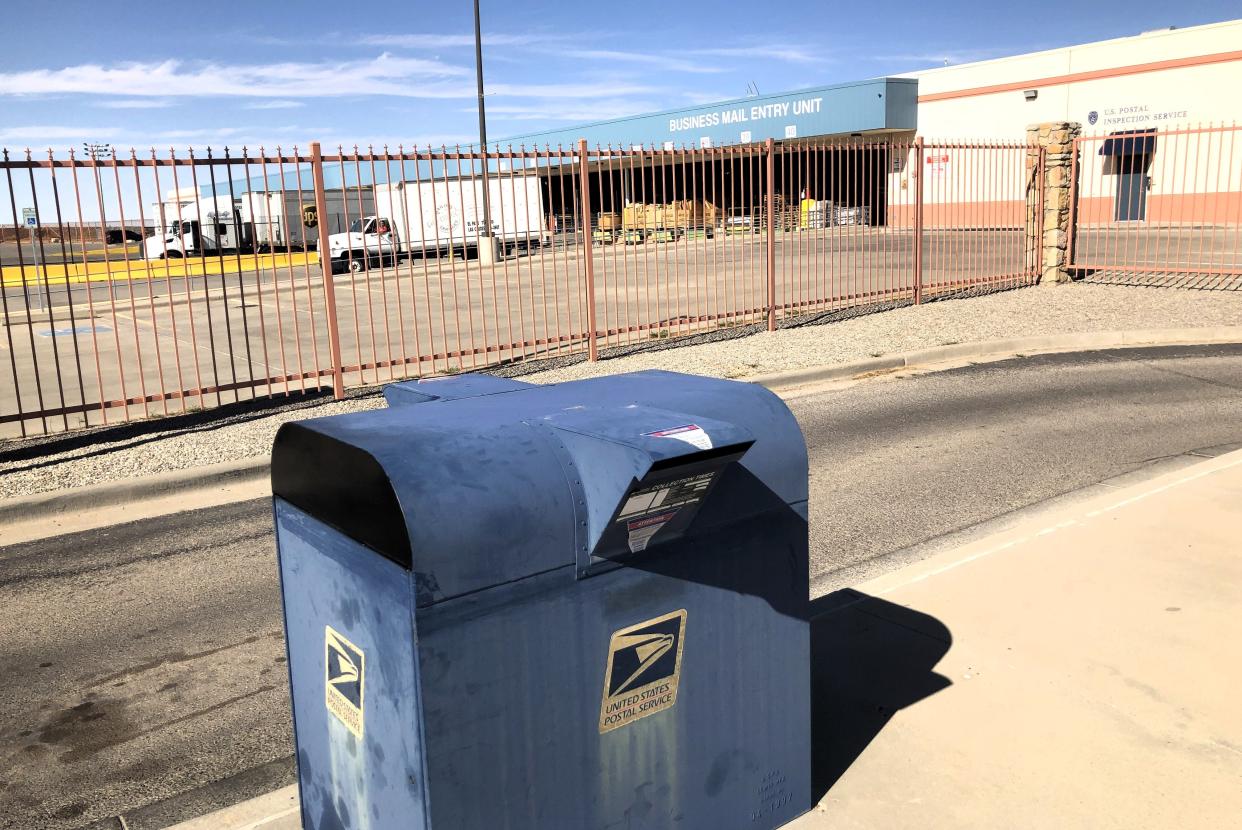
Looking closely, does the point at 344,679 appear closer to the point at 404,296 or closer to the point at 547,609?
the point at 547,609

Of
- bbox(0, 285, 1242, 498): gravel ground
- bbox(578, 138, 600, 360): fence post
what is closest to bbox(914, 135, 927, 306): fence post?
bbox(0, 285, 1242, 498): gravel ground

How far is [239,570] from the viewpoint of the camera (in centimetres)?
620

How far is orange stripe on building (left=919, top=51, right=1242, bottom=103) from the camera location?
31406 mm

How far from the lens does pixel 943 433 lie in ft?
29.5

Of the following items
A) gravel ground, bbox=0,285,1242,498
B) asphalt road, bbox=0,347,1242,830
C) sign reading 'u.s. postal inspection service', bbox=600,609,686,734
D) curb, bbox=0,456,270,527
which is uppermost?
sign reading 'u.s. postal inspection service', bbox=600,609,686,734

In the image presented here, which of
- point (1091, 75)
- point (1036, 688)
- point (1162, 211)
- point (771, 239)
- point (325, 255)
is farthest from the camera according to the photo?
point (1091, 75)

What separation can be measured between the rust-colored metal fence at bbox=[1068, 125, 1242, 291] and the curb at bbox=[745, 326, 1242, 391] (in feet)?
12.6

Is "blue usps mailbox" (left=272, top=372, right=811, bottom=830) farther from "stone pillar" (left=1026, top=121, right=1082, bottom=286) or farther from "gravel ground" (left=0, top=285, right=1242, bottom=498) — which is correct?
"stone pillar" (left=1026, top=121, right=1082, bottom=286)

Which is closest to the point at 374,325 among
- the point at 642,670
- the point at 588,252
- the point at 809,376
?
the point at 588,252

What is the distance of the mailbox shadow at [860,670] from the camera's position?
3627mm

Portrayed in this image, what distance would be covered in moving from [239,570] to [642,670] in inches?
167

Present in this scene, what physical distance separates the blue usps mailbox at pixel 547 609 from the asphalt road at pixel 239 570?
1359mm

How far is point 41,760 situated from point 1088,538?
516 centimetres

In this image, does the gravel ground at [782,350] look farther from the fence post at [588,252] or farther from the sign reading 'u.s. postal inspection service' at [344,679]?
the sign reading 'u.s. postal inspection service' at [344,679]
